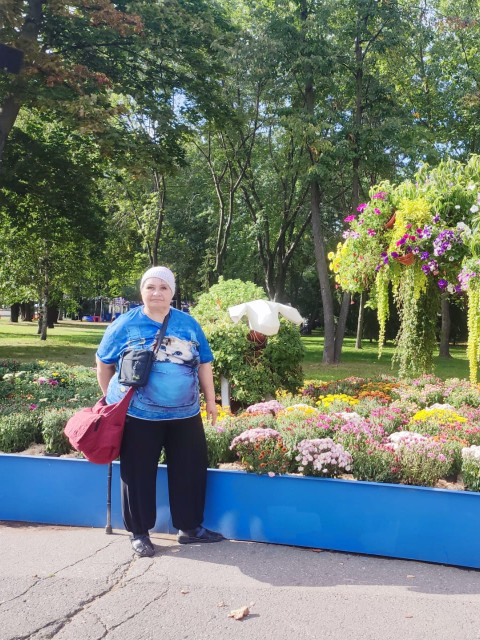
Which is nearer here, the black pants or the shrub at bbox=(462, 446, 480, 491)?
the black pants

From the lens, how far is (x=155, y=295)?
3.98 meters

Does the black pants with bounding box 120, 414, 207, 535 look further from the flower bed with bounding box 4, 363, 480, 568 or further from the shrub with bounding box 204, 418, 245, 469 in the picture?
the shrub with bounding box 204, 418, 245, 469

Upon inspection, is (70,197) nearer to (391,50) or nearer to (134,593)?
(391,50)

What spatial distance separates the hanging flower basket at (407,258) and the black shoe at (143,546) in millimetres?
4519


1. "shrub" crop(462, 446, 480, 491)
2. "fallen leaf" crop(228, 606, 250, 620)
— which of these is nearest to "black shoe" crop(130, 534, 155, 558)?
"fallen leaf" crop(228, 606, 250, 620)

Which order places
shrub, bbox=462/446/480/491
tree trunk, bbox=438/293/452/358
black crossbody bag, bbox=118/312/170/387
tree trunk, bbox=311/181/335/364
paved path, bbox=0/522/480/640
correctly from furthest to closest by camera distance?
tree trunk, bbox=438/293/452/358
tree trunk, bbox=311/181/335/364
shrub, bbox=462/446/480/491
black crossbody bag, bbox=118/312/170/387
paved path, bbox=0/522/480/640

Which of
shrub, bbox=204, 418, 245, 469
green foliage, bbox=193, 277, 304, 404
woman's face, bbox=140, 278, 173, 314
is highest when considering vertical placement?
woman's face, bbox=140, 278, 173, 314

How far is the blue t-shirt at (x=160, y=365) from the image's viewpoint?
3.91m

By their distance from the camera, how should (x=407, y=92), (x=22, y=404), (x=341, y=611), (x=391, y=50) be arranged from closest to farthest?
1. (x=341, y=611)
2. (x=22, y=404)
3. (x=391, y=50)
4. (x=407, y=92)

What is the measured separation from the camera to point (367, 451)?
4496mm

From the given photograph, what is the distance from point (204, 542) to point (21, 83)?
12.0 m

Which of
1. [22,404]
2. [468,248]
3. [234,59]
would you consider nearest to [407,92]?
[234,59]

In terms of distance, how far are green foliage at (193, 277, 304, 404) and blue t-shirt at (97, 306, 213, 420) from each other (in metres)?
4.21

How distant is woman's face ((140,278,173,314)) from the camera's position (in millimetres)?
3988
